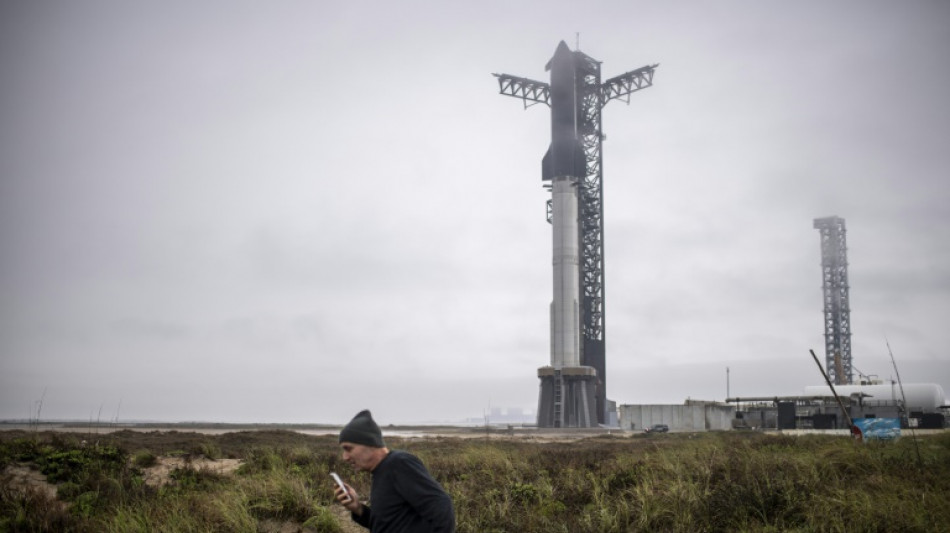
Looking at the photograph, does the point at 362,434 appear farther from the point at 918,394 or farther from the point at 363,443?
the point at 918,394

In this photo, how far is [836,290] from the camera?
95.8m

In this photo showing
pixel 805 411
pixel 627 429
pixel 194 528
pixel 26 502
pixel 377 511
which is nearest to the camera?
pixel 377 511

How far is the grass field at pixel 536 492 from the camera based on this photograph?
10.9m

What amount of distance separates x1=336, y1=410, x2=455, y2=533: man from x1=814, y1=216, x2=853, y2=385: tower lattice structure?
10340cm

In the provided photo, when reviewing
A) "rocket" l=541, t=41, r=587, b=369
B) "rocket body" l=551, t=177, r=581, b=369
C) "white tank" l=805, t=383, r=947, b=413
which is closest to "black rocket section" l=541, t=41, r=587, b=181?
"rocket" l=541, t=41, r=587, b=369

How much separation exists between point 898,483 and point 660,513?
4.50 meters

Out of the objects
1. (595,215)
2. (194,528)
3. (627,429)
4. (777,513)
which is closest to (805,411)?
(627,429)

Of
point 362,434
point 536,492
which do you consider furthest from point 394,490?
point 536,492

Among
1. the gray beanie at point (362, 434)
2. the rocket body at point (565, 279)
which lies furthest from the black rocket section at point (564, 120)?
the gray beanie at point (362, 434)

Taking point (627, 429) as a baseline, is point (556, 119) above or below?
above

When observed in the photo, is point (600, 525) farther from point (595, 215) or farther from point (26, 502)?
point (595, 215)

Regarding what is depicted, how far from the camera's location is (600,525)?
11.2 metres

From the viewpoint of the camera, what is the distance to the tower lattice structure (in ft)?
314

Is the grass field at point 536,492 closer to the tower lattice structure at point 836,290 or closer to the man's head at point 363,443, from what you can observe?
the man's head at point 363,443
